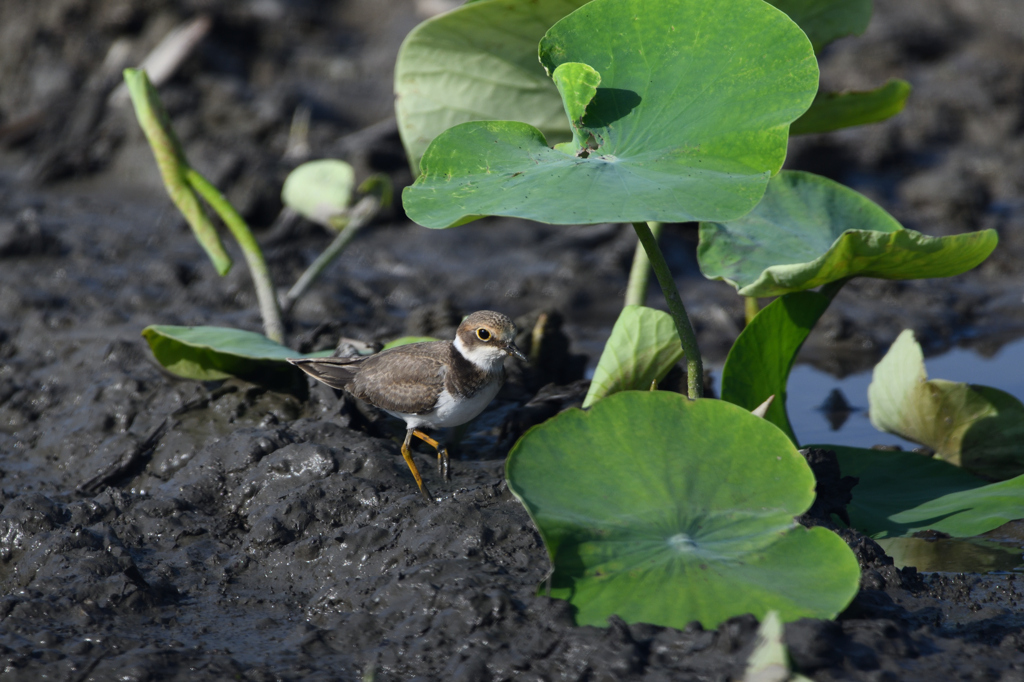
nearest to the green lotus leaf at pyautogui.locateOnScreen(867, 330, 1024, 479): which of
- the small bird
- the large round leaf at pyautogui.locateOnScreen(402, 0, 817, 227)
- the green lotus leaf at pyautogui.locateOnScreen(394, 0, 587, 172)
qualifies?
the large round leaf at pyautogui.locateOnScreen(402, 0, 817, 227)

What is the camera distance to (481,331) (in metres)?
3.38

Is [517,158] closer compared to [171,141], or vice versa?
[517,158]

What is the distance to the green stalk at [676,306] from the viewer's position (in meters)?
2.83

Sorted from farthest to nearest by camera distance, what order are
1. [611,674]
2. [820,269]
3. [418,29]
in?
[418,29]
[820,269]
[611,674]

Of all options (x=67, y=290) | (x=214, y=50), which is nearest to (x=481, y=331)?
(x=67, y=290)

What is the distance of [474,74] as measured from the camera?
378 centimetres

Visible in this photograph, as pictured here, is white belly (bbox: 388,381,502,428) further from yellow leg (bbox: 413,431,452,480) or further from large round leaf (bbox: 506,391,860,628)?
large round leaf (bbox: 506,391,860,628)

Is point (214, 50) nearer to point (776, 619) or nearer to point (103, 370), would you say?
point (103, 370)

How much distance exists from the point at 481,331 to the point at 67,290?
10.2ft

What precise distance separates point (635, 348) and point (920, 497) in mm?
1144

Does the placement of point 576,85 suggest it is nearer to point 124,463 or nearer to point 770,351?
point 770,351

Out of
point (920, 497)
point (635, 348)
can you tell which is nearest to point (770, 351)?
point (635, 348)

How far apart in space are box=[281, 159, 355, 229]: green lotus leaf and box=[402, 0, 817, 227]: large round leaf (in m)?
1.73

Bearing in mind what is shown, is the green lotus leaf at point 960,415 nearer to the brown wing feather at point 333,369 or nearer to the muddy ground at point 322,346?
the muddy ground at point 322,346
